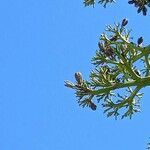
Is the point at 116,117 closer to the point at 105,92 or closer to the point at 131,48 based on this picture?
the point at 105,92

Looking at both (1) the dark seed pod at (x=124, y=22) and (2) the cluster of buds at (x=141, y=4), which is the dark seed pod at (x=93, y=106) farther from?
(2) the cluster of buds at (x=141, y=4)

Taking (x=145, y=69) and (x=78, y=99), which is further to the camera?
(x=145, y=69)

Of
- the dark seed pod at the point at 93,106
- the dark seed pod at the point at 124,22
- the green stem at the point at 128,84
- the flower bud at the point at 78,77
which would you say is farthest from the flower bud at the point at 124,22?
the dark seed pod at the point at 93,106

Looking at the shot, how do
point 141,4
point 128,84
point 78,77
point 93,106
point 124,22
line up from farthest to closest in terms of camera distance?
point 141,4
point 124,22
point 128,84
point 93,106
point 78,77

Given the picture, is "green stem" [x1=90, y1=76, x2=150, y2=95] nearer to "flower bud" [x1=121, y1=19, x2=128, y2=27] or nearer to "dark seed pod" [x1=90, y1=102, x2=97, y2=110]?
"dark seed pod" [x1=90, y1=102, x2=97, y2=110]

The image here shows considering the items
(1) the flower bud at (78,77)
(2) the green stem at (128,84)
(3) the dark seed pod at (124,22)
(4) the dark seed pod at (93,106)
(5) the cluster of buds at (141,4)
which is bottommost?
(4) the dark seed pod at (93,106)

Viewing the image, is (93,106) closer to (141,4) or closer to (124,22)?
(124,22)

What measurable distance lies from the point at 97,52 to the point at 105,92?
0.80m

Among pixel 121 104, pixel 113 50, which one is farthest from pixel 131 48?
pixel 121 104

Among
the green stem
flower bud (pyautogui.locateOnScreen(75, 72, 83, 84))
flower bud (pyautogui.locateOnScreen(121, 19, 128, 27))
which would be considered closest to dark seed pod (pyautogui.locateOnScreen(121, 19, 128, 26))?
flower bud (pyautogui.locateOnScreen(121, 19, 128, 27))

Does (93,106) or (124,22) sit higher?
(124,22)

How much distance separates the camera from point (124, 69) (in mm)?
10992

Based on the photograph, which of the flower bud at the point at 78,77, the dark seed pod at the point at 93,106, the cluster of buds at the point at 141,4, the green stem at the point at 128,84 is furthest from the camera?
the cluster of buds at the point at 141,4

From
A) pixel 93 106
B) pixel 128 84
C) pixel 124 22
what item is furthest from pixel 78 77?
pixel 124 22
